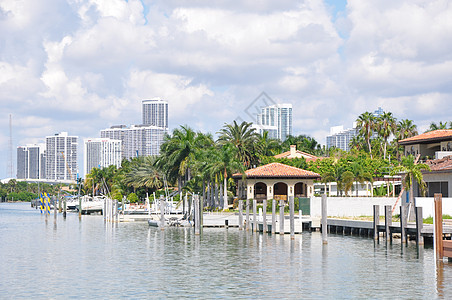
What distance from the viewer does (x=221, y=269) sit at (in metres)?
36.2

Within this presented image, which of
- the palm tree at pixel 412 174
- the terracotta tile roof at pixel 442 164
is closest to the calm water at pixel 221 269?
the palm tree at pixel 412 174

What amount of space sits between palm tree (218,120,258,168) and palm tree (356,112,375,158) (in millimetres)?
24922

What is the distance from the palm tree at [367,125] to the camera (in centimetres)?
11431

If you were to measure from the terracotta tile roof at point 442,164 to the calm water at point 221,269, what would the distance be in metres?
9.62

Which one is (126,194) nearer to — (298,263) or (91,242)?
(91,242)

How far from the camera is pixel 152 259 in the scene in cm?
4138

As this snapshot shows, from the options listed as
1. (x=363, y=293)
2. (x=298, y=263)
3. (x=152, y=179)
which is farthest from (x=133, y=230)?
(x=152, y=179)

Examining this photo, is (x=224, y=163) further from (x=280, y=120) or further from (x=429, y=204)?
(x=280, y=120)

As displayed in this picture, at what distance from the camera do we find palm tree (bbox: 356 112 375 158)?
114312mm

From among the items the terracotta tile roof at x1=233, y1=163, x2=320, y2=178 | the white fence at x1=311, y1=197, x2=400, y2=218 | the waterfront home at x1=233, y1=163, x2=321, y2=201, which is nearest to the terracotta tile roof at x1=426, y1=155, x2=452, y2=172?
the white fence at x1=311, y1=197, x2=400, y2=218

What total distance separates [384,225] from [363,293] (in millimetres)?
21226

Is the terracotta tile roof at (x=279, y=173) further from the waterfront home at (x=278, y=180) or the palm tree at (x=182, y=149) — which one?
the palm tree at (x=182, y=149)

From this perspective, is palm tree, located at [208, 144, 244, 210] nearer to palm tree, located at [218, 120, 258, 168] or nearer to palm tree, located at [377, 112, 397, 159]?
palm tree, located at [218, 120, 258, 168]

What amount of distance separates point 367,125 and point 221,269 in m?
82.6
